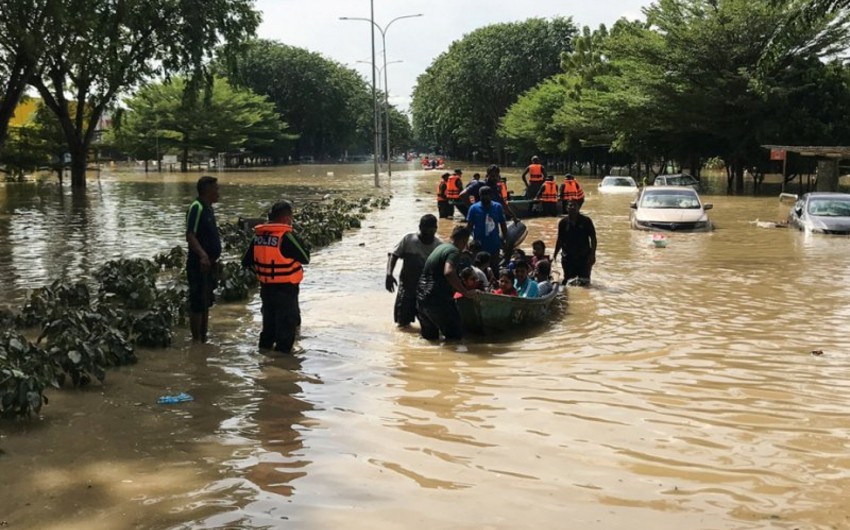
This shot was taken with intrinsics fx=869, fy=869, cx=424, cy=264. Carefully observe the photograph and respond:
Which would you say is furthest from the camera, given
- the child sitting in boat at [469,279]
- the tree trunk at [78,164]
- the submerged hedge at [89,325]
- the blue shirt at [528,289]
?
the tree trunk at [78,164]

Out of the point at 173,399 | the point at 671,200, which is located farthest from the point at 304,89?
the point at 173,399

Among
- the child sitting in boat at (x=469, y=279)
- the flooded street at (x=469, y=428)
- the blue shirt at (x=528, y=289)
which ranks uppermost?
the child sitting in boat at (x=469, y=279)

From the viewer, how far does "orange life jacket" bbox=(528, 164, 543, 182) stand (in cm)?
2680

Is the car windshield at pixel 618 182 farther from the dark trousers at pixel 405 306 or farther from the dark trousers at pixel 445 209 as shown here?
the dark trousers at pixel 405 306

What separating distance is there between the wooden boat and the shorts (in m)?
2.79

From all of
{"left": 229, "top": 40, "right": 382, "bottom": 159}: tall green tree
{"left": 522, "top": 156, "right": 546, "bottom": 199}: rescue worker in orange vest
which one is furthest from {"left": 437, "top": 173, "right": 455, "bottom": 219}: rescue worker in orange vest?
{"left": 229, "top": 40, "right": 382, "bottom": 159}: tall green tree

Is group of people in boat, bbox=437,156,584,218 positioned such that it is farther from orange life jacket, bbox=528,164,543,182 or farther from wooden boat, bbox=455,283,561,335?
wooden boat, bbox=455,283,561,335

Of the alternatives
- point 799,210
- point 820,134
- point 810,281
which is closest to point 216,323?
point 810,281

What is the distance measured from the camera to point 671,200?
2331 centimetres

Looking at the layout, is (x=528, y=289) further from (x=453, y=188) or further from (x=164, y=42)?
(x=164, y=42)

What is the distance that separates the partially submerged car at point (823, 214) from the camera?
21.3m

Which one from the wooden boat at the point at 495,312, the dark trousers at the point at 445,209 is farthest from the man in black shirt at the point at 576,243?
the dark trousers at the point at 445,209

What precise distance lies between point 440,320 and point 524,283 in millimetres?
1842

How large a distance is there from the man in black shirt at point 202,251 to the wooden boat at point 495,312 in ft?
9.21
